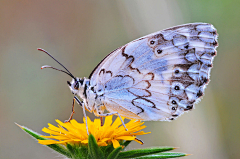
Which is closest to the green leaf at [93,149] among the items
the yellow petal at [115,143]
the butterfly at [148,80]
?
the yellow petal at [115,143]

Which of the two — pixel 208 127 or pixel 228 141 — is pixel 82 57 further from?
pixel 228 141

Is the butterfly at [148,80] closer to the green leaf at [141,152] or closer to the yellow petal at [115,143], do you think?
the yellow petal at [115,143]

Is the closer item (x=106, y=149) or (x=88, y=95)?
(x=106, y=149)

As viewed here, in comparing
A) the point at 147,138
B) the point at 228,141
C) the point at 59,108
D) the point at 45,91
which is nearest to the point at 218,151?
the point at 228,141

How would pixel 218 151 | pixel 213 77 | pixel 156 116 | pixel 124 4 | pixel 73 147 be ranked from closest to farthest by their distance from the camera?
pixel 73 147, pixel 156 116, pixel 218 151, pixel 213 77, pixel 124 4

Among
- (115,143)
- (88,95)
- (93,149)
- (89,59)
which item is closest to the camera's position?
(93,149)

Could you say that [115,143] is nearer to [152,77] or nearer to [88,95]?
[88,95]

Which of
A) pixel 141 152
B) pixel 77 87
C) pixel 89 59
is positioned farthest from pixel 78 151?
pixel 89 59
